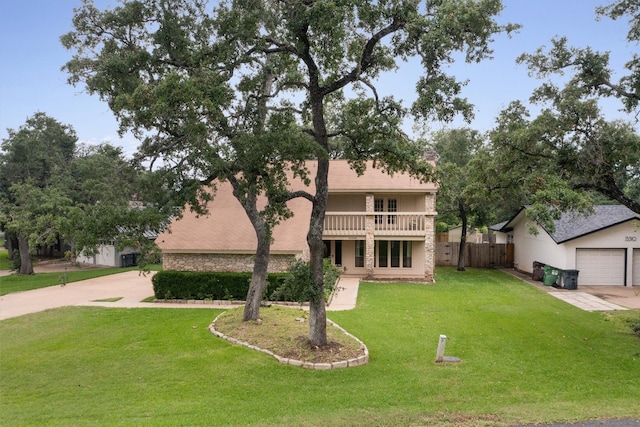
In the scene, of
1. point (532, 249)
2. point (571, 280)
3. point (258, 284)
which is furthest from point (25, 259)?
point (571, 280)

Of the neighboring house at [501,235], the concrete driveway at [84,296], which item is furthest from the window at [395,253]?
the concrete driveway at [84,296]

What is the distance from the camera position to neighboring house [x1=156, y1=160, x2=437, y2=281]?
17297 mm

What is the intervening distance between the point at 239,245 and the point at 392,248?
28.8ft

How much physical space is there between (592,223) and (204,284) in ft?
58.2

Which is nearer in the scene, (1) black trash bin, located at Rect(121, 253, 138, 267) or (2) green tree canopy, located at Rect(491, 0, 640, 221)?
(2) green tree canopy, located at Rect(491, 0, 640, 221)

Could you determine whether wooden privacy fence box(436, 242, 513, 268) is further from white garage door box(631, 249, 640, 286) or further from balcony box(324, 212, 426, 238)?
white garage door box(631, 249, 640, 286)

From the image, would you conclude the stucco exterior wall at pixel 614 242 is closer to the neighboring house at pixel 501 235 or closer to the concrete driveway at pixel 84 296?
the neighboring house at pixel 501 235

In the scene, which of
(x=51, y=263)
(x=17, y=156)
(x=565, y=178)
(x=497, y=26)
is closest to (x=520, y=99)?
(x=565, y=178)

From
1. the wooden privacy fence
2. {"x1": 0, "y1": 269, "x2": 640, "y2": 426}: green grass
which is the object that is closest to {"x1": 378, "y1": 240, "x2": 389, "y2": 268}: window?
the wooden privacy fence

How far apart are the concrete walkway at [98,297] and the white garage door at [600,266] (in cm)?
1037

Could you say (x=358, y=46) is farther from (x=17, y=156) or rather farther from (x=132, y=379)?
(x=17, y=156)

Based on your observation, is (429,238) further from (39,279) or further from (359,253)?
(39,279)

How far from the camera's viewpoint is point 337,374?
866 cm

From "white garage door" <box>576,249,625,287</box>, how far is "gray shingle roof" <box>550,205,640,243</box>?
945mm
